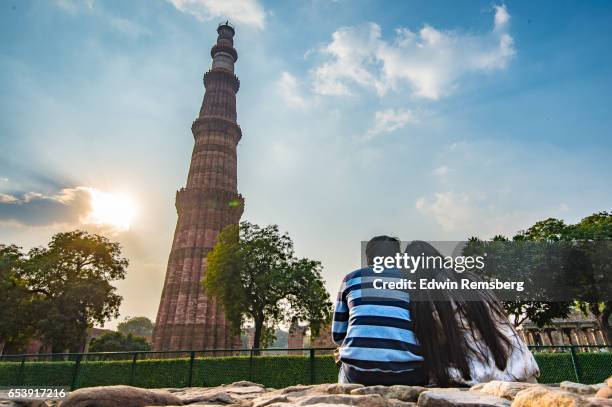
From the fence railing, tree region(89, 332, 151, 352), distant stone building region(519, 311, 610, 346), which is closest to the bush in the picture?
the fence railing

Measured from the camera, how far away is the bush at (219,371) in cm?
1223

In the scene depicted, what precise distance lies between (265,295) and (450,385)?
20958 millimetres

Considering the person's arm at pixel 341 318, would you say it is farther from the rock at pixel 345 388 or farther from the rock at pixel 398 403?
the rock at pixel 398 403

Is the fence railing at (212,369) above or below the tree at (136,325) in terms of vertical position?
below

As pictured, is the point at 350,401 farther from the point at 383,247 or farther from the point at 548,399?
the point at 383,247

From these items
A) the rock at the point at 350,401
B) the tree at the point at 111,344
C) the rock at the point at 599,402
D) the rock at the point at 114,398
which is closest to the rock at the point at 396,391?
the rock at the point at 350,401

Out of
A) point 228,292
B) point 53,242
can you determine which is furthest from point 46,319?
point 228,292

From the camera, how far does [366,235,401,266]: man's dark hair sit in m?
3.72

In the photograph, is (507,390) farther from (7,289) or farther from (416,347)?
(7,289)

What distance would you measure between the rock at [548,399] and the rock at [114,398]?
378cm

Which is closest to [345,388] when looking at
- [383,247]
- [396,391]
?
[396,391]

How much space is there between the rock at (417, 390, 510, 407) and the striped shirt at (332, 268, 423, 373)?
19.5 inches

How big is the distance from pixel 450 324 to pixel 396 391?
708mm

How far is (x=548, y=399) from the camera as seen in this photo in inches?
81.2
